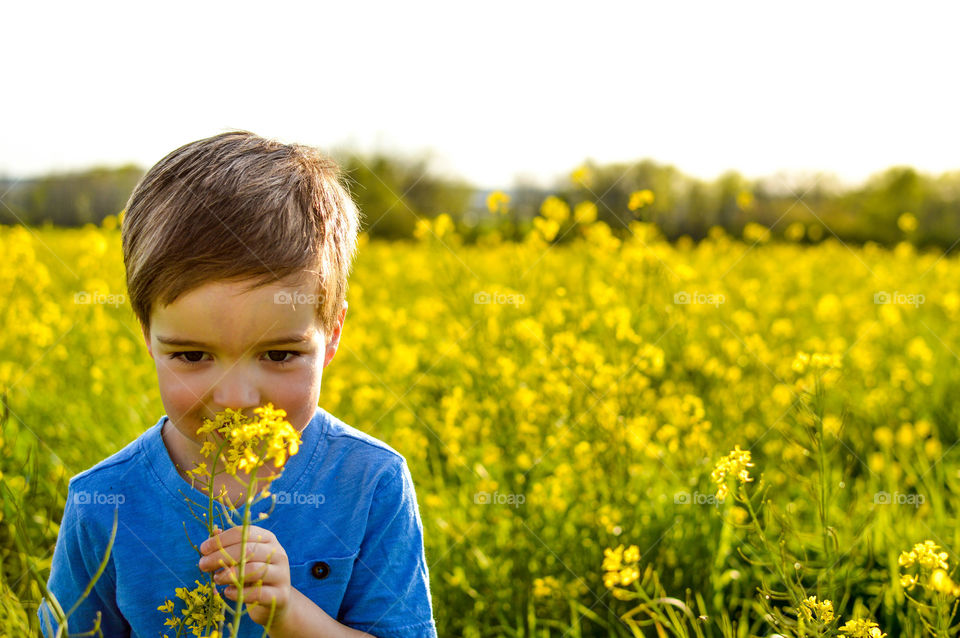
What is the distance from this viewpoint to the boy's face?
124 cm

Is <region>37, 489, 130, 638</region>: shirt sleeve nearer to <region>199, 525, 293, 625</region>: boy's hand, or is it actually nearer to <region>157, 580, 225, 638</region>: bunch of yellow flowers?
<region>157, 580, 225, 638</region>: bunch of yellow flowers

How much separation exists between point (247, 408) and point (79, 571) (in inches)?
19.8

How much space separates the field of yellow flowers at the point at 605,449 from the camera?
73.8 inches

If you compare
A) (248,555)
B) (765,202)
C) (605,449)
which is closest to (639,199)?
(605,449)

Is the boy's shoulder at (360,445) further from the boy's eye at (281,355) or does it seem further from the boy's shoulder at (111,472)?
the boy's shoulder at (111,472)

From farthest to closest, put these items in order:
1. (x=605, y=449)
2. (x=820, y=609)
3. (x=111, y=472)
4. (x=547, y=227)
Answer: (x=547, y=227)
(x=605, y=449)
(x=111, y=472)
(x=820, y=609)

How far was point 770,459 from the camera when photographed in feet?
11.1

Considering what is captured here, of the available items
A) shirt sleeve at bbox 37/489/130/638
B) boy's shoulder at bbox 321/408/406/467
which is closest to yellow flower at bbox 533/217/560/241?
boy's shoulder at bbox 321/408/406/467

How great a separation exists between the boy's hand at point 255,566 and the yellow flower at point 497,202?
6.53ft

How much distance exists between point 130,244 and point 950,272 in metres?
8.39

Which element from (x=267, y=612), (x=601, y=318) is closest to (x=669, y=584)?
(x=601, y=318)

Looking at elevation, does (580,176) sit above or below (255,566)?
above

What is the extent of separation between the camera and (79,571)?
1.43 metres

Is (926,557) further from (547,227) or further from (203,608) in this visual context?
(547,227)
